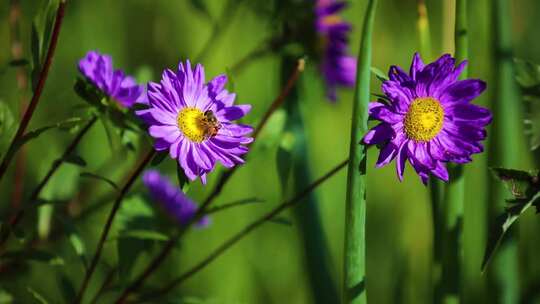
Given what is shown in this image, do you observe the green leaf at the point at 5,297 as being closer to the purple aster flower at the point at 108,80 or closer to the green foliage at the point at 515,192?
the purple aster flower at the point at 108,80

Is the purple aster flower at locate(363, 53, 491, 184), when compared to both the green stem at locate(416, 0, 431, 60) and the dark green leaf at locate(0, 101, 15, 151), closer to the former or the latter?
the green stem at locate(416, 0, 431, 60)

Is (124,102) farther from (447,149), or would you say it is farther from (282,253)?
(282,253)

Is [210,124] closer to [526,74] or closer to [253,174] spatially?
[526,74]

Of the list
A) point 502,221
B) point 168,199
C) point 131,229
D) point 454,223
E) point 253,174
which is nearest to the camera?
point 502,221

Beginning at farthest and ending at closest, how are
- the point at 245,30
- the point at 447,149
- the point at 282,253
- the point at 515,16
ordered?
the point at 245,30 → the point at 515,16 → the point at 282,253 → the point at 447,149

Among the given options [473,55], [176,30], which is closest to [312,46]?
[473,55]

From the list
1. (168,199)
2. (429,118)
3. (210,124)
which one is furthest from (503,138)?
(168,199)
